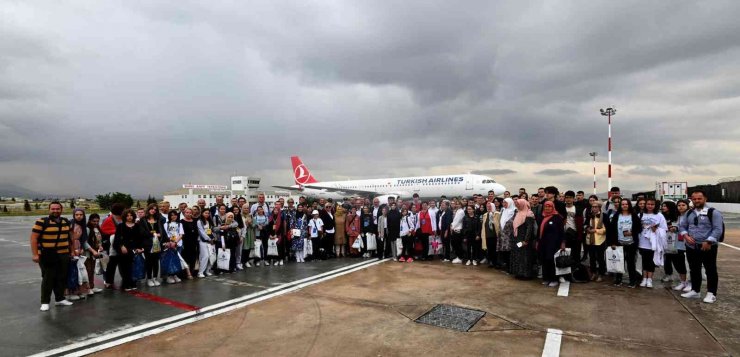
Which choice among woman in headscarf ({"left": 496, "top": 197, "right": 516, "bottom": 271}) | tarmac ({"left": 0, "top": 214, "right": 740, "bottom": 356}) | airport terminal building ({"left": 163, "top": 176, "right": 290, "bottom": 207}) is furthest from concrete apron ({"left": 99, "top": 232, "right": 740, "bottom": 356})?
airport terminal building ({"left": 163, "top": 176, "right": 290, "bottom": 207})

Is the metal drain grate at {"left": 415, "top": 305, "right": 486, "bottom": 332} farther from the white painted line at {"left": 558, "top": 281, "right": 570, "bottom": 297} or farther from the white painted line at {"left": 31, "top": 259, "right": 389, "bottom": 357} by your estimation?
the white painted line at {"left": 31, "top": 259, "right": 389, "bottom": 357}

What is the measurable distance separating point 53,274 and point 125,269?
1.16 meters

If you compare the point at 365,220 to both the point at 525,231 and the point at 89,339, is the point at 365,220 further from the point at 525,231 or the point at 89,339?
the point at 89,339

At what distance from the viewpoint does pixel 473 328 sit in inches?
184

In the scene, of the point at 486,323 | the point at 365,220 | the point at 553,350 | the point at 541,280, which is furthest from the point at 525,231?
the point at 365,220

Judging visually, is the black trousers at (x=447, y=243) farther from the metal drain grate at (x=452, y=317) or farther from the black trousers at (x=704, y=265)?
the black trousers at (x=704, y=265)

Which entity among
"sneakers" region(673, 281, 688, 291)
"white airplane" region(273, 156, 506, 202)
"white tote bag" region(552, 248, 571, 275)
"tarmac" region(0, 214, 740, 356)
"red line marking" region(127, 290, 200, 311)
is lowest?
"red line marking" region(127, 290, 200, 311)

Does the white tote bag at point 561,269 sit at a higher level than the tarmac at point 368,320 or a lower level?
higher

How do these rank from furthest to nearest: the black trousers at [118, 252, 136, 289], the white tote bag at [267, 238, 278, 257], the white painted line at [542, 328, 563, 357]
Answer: the white tote bag at [267, 238, 278, 257] → the black trousers at [118, 252, 136, 289] → the white painted line at [542, 328, 563, 357]

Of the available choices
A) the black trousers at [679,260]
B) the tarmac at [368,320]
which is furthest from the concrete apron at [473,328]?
the black trousers at [679,260]

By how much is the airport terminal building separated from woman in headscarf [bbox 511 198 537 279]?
5800 cm

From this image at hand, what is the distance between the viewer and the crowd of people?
5969 millimetres

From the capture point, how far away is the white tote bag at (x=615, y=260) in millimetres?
6641

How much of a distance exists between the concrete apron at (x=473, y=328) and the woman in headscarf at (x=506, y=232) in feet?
3.82
